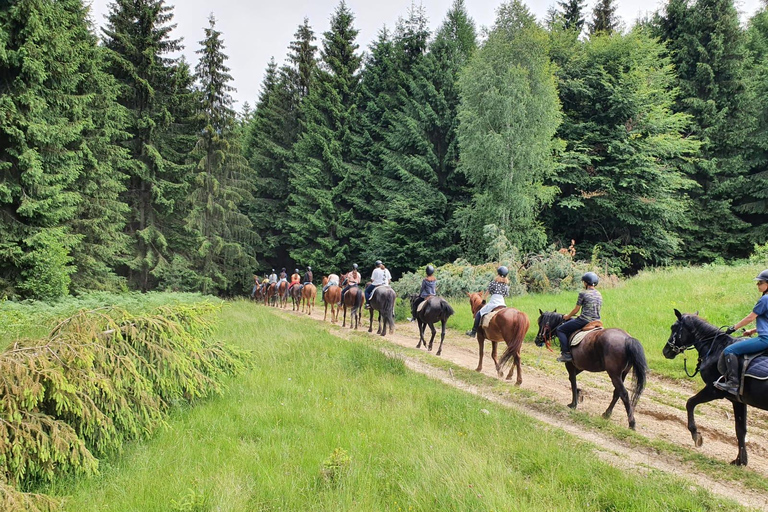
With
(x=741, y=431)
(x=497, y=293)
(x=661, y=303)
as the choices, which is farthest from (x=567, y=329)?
(x=661, y=303)

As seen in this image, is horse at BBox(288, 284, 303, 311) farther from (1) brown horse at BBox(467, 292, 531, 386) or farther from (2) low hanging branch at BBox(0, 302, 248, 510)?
(2) low hanging branch at BBox(0, 302, 248, 510)

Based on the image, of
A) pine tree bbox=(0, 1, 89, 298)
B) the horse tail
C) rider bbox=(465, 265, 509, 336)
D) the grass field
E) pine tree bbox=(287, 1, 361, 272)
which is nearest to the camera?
the grass field

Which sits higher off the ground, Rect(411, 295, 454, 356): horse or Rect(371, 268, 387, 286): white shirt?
Rect(371, 268, 387, 286): white shirt

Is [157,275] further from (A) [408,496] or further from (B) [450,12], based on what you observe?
(B) [450,12]

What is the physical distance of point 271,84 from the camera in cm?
4362

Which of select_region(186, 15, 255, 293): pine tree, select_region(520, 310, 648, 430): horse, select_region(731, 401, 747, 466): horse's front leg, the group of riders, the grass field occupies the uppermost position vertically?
select_region(186, 15, 255, 293): pine tree

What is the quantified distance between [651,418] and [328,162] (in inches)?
1210

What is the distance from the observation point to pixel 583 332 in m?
7.18

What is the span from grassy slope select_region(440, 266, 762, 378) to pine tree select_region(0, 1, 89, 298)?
14.4m

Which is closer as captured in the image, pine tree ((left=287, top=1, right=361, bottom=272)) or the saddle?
the saddle

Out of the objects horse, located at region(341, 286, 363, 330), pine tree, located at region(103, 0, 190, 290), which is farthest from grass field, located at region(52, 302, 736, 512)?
pine tree, located at region(103, 0, 190, 290)

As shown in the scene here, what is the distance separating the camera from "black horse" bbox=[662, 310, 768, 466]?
16.4ft

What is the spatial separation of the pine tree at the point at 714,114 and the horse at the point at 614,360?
26566 millimetres

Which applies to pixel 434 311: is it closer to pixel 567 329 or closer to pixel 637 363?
pixel 567 329
